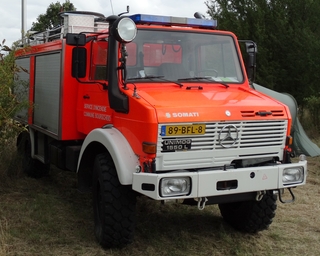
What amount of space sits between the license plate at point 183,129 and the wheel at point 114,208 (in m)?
A: 0.78

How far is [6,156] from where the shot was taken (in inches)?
289

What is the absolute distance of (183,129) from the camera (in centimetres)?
402

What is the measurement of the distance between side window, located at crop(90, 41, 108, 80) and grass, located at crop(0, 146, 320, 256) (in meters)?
1.76

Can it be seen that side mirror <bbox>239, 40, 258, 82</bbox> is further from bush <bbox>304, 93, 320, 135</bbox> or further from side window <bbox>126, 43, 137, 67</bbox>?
bush <bbox>304, 93, 320, 135</bbox>

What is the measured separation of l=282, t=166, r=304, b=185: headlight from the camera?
4.34 m

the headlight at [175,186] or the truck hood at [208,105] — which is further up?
the truck hood at [208,105]

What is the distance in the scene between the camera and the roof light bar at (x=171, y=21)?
4.90 meters

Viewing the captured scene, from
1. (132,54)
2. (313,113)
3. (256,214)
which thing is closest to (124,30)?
(132,54)

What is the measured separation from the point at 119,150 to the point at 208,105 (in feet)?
3.05

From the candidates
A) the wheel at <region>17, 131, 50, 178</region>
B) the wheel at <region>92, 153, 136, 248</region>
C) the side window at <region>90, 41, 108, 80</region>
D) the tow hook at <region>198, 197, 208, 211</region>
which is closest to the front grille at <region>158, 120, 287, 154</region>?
the tow hook at <region>198, 197, 208, 211</region>

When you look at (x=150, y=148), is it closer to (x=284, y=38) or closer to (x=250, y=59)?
(x=250, y=59)

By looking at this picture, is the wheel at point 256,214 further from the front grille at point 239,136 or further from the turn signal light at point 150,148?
the turn signal light at point 150,148

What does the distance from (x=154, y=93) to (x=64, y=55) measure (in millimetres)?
1697

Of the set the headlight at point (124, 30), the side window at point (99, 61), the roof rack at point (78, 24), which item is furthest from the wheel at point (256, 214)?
the roof rack at point (78, 24)
